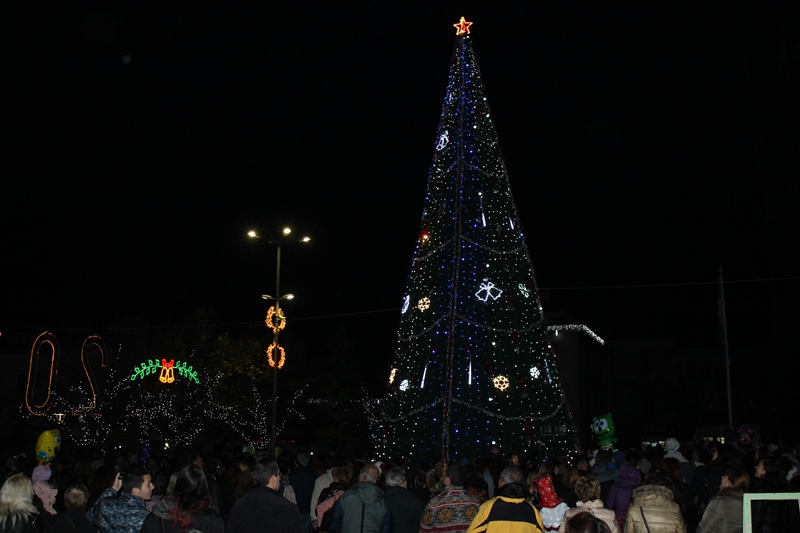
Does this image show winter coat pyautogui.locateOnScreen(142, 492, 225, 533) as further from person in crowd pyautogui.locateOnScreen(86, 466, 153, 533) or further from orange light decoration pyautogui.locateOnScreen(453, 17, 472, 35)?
orange light decoration pyautogui.locateOnScreen(453, 17, 472, 35)

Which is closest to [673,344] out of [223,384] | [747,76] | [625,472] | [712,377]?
[712,377]

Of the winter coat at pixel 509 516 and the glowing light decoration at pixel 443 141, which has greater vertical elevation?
the glowing light decoration at pixel 443 141

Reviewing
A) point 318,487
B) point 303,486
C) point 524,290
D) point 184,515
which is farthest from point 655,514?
point 524,290

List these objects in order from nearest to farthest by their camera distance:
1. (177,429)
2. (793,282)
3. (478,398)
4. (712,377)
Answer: (478,398) → (793,282) → (177,429) → (712,377)

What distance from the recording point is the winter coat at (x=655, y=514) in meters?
6.33

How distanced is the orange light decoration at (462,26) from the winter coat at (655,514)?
56.5ft

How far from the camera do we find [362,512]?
7914mm

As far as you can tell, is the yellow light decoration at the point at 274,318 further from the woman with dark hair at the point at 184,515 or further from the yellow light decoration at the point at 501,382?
the woman with dark hair at the point at 184,515

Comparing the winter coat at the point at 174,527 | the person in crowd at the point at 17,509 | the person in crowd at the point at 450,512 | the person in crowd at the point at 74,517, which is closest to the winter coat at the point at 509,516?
the person in crowd at the point at 450,512

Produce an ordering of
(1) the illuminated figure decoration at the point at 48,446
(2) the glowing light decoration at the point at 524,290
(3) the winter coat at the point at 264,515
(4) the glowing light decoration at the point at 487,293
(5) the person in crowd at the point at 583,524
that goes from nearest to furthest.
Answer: (5) the person in crowd at the point at 583,524, (3) the winter coat at the point at 264,515, (1) the illuminated figure decoration at the point at 48,446, (4) the glowing light decoration at the point at 487,293, (2) the glowing light decoration at the point at 524,290

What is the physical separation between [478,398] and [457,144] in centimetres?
639

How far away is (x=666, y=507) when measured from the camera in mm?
6367

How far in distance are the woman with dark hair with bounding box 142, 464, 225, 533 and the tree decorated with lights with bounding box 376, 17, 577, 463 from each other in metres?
13.7

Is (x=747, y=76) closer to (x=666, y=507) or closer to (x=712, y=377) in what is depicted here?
(x=712, y=377)
